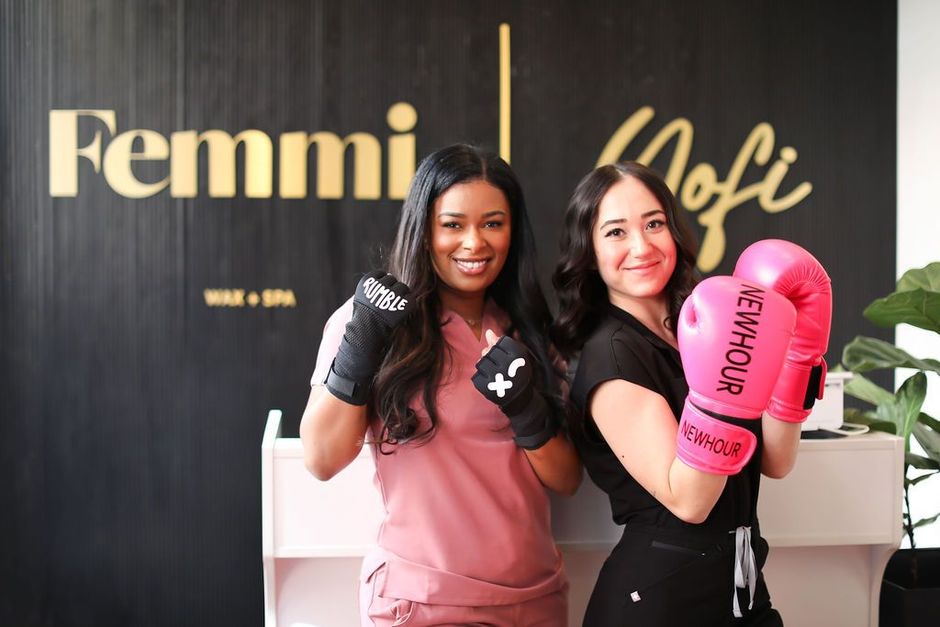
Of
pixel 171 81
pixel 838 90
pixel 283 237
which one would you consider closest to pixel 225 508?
pixel 283 237

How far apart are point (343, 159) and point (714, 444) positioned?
2.45 meters

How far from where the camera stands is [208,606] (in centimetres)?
347

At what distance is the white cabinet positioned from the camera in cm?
197

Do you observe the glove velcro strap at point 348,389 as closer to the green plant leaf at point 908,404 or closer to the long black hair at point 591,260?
Result: the long black hair at point 591,260

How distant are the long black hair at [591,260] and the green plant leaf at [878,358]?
910 mm

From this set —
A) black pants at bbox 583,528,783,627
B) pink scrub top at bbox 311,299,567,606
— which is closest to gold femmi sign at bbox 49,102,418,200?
pink scrub top at bbox 311,299,567,606

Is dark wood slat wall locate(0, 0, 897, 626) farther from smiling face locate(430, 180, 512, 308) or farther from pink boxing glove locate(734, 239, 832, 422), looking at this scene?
pink boxing glove locate(734, 239, 832, 422)

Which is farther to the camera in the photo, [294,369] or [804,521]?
[294,369]

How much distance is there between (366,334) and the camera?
1498mm

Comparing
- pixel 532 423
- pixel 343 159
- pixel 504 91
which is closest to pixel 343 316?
pixel 532 423

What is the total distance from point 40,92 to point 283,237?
1.08 metres

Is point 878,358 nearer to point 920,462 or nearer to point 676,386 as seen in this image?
point 920,462

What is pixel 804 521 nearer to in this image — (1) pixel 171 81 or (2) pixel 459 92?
(2) pixel 459 92

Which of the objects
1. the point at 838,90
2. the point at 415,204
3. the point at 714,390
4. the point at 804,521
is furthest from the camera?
the point at 838,90
